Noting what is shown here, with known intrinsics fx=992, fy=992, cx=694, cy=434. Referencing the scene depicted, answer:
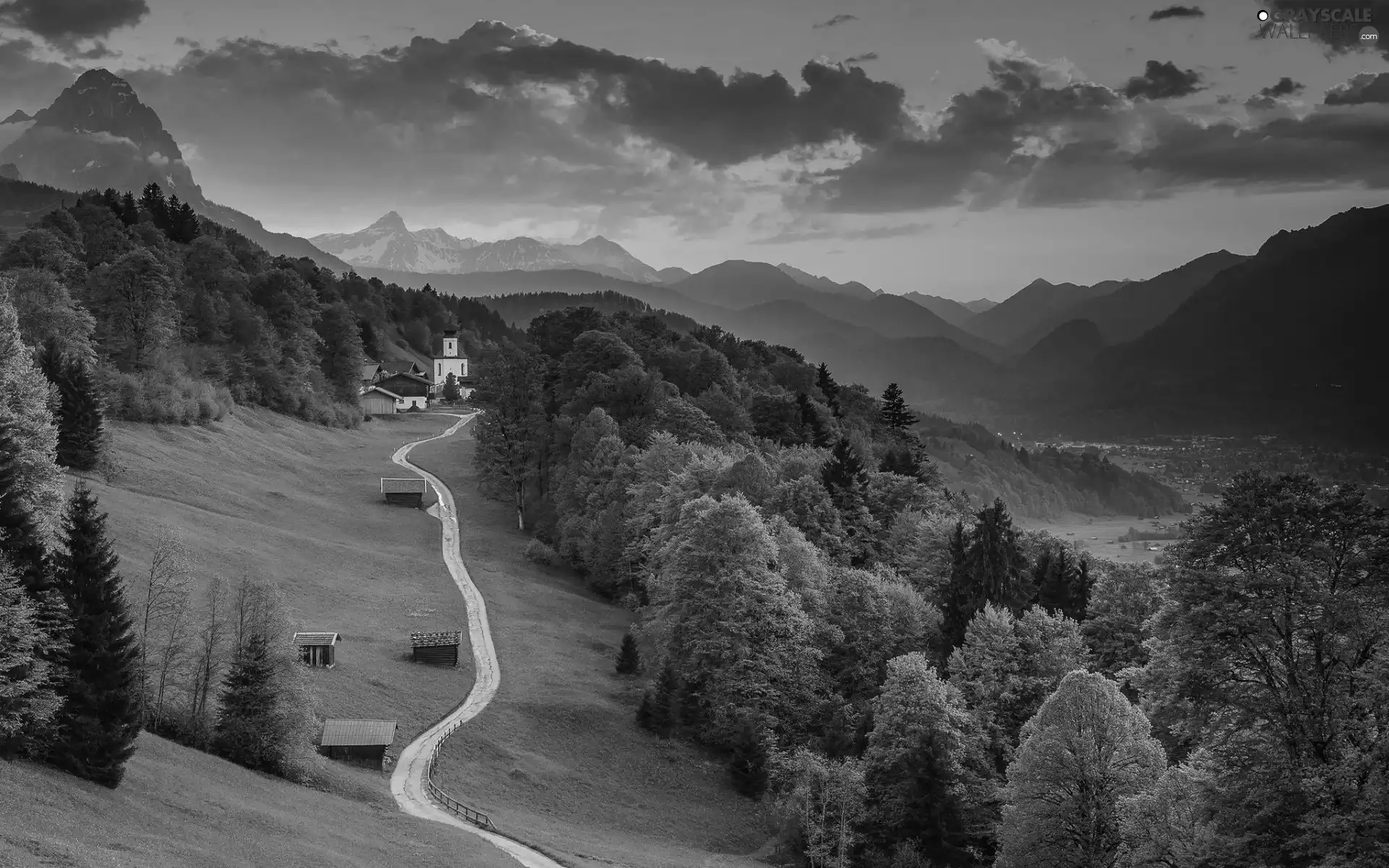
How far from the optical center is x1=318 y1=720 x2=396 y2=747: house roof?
4278 centimetres

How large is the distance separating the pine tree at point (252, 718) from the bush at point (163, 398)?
51782mm

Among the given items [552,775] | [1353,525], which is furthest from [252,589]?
[1353,525]

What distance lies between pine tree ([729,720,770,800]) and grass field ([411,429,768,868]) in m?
0.68

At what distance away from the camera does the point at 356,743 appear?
43031 millimetres

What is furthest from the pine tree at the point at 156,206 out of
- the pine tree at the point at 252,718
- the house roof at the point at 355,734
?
the pine tree at the point at 252,718

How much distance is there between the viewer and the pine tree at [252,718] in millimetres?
38250

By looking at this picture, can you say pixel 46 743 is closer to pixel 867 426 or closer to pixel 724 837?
pixel 724 837

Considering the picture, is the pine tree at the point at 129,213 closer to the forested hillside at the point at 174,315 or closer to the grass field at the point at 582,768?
the forested hillside at the point at 174,315

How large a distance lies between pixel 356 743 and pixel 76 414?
37.3 metres

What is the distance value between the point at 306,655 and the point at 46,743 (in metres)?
19.9

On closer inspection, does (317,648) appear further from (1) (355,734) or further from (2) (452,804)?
(2) (452,804)

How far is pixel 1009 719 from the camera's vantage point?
171 ft

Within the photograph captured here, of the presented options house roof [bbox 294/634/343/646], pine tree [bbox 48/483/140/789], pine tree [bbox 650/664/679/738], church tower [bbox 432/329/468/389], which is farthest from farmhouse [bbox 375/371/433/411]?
pine tree [bbox 48/483/140/789]

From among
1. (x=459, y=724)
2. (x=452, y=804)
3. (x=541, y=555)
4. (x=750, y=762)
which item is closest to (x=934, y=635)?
(x=750, y=762)
